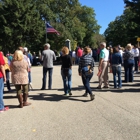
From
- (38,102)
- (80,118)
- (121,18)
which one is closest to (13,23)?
(38,102)

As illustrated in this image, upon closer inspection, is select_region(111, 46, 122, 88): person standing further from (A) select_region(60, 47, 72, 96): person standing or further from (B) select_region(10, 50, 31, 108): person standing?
(B) select_region(10, 50, 31, 108): person standing

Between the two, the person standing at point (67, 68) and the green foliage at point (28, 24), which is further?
the green foliage at point (28, 24)

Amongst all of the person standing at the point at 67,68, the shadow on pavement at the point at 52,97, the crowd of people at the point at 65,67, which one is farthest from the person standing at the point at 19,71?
the person standing at the point at 67,68

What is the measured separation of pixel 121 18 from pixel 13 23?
45.5 metres

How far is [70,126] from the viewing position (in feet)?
18.2

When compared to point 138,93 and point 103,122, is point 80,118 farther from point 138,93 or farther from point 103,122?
point 138,93

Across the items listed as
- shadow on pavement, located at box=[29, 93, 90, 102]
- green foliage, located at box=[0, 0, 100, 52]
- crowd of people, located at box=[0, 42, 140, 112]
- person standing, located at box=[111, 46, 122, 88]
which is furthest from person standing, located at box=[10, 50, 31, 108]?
green foliage, located at box=[0, 0, 100, 52]

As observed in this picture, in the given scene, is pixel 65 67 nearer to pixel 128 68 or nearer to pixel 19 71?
pixel 19 71

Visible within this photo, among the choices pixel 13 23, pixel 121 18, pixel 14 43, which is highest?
pixel 121 18

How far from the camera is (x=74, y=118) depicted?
20.2 ft

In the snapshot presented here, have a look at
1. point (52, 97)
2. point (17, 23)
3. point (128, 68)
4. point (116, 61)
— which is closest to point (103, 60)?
point (116, 61)

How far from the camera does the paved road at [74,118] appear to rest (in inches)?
198

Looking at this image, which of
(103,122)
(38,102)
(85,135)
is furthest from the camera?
(38,102)

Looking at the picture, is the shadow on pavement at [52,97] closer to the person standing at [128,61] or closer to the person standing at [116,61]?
the person standing at [116,61]
